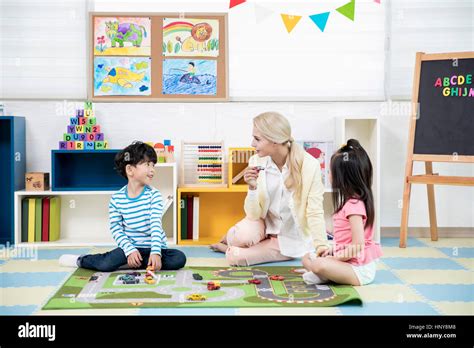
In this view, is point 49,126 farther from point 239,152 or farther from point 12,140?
point 239,152

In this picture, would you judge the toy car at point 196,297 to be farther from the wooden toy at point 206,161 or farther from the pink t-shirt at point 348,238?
the wooden toy at point 206,161

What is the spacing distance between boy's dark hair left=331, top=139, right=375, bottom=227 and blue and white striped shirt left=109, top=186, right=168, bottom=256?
989mm

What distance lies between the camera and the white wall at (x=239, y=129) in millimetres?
4676

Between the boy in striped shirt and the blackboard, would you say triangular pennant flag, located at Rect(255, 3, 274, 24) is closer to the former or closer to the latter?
the blackboard

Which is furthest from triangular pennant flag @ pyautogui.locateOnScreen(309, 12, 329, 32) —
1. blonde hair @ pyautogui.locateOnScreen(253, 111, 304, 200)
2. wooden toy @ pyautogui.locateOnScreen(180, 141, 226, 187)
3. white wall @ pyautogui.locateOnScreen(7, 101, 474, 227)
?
blonde hair @ pyautogui.locateOnScreen(253, 111, 304, 200)

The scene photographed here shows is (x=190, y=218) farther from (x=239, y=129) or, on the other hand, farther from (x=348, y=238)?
(x=348, y=238)

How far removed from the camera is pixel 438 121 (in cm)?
443

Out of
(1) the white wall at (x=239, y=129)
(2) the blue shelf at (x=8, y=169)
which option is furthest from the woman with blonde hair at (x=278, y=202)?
(2) the blue shelf at (x=8, y=169)

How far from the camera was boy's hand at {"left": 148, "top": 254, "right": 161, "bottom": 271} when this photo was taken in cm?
349

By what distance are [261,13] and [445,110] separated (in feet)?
4.66

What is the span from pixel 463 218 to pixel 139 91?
8.17 ft

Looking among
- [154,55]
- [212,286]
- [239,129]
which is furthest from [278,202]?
[154,55]

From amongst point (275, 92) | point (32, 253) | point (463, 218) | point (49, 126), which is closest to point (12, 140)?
point (49, 126)

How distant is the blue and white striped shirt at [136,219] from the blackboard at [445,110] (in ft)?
6.27
